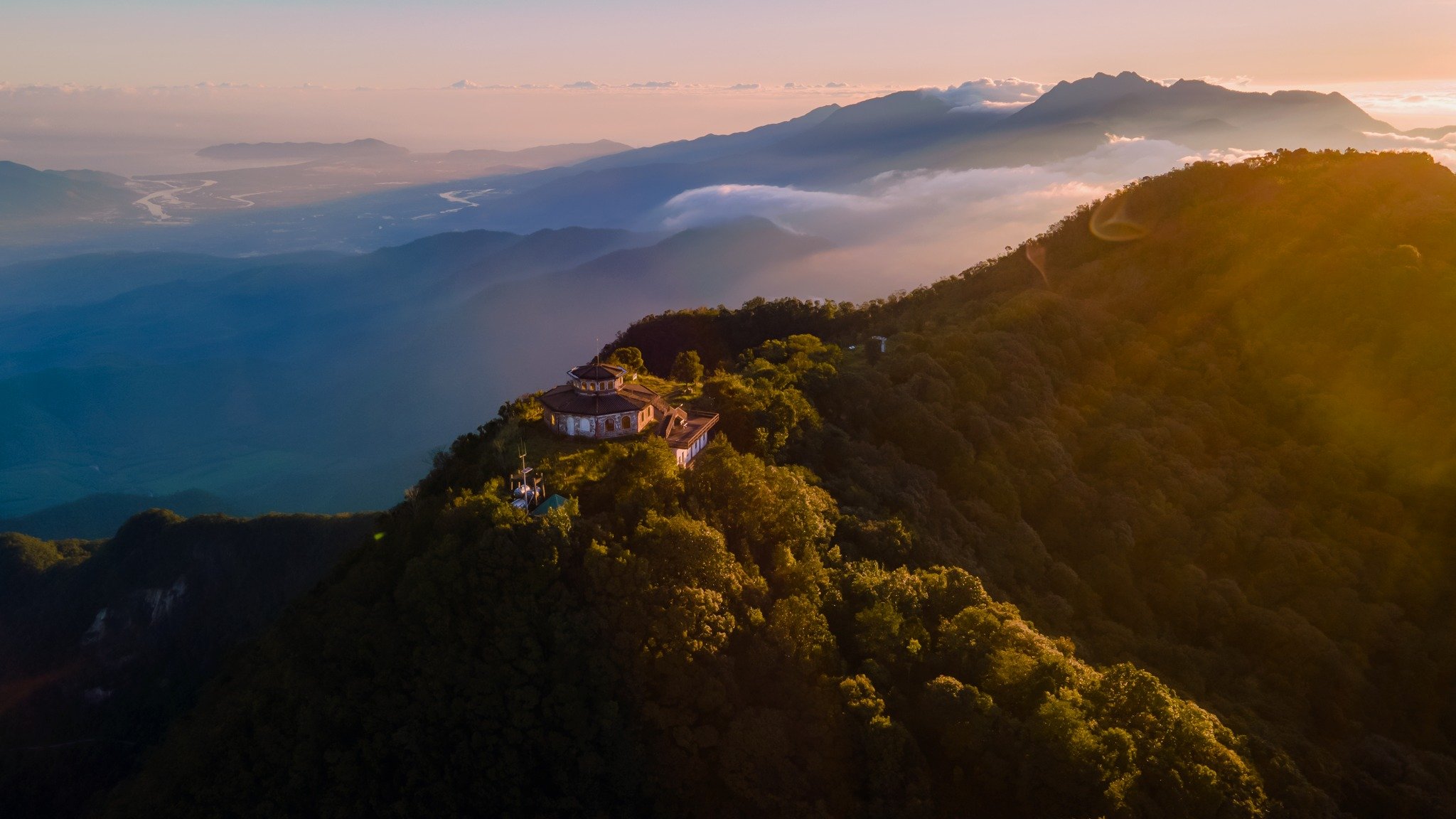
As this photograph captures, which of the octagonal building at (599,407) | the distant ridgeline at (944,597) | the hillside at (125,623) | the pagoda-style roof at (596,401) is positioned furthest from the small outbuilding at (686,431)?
the hillside at (125,623)

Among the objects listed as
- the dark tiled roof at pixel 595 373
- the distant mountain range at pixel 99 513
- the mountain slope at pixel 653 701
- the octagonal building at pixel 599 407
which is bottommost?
the distant mountain range at pixel 99 513

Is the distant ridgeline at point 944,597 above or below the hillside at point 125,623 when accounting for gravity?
above

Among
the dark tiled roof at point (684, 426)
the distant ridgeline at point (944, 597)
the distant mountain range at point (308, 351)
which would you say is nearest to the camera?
the distant ridgeline at point (944, 597)

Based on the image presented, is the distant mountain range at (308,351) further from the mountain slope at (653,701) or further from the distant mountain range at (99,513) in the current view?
the mountain slope at (653,701)

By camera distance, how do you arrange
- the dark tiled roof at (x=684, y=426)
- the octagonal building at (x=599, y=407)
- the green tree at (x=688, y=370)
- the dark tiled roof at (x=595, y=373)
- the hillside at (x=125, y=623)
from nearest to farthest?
1. the octagonal building at (x=599, y=407)
2. the dark tiled roof at (x=684, y=426)
3. the dark tiled roof at (x=595, y=373)
4. the green tree at (x=688, y=370)
5. the hillside at (x=125, y=623)

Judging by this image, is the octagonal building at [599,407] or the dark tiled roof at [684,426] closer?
the octagonal building at [599,407]

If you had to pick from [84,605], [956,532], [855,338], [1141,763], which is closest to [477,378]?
[84,605]

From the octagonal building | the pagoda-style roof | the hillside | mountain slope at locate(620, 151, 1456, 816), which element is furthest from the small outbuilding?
the hillside

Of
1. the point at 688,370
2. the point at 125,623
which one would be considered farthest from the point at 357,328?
the point at 688,370
